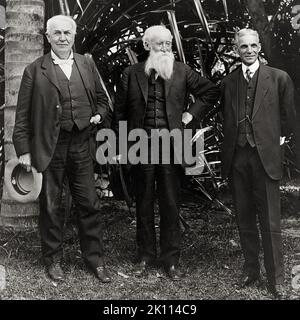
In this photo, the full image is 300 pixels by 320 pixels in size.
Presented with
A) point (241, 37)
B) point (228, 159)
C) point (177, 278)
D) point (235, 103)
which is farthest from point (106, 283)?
point (241, 37)

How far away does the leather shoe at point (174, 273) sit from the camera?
11.6ft

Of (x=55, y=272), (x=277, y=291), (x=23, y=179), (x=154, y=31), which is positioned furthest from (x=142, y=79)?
(x=277, y=291)

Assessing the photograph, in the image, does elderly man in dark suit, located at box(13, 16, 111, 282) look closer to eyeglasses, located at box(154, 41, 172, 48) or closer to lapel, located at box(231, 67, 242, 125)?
eyeglasses, located at box(154, 41, 172, 48)

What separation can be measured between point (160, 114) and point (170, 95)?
0.14m

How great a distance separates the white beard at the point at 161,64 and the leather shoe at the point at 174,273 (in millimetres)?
1272

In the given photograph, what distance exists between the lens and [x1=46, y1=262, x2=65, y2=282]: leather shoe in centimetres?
345

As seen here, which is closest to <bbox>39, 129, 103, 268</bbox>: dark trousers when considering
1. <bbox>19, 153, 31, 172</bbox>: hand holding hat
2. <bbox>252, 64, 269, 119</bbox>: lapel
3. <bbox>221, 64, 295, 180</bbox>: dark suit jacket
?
<bbox>19, 153, 31, 172</bbox>: hand holding hat

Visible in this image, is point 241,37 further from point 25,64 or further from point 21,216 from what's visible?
point 21,216

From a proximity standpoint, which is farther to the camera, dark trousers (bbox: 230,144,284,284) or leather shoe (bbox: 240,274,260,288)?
leather shoe (bbox: 240,274,260,288)

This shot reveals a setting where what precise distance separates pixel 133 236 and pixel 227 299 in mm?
1331

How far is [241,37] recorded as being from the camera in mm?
3240

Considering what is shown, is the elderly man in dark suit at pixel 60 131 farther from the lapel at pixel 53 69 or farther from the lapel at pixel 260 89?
the lapel at pixel 260 89

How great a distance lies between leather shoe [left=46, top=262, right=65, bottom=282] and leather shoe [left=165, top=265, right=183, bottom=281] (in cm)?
70
